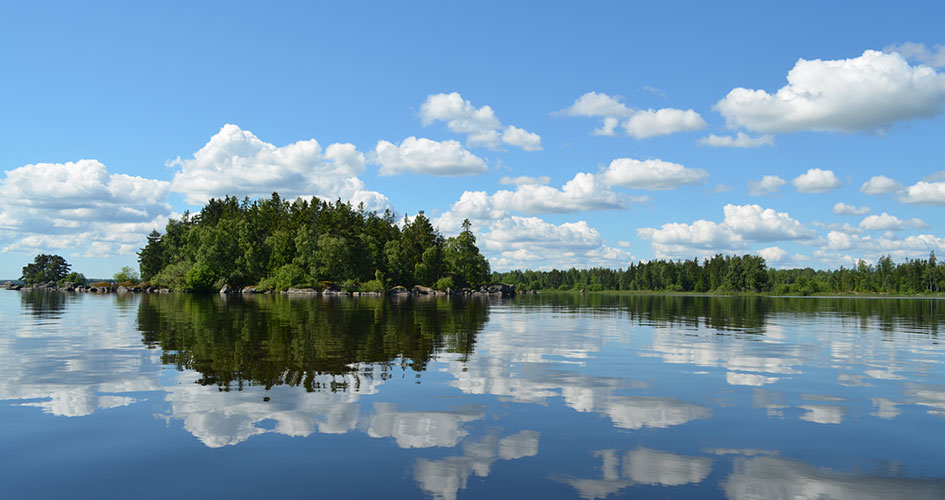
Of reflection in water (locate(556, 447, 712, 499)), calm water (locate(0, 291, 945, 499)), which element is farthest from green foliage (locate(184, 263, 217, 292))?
reflection in water (locate(556, 447, 712, 499))

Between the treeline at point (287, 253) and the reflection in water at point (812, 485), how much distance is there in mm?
155489

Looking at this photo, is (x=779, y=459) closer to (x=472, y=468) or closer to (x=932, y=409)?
(x=472, y=468)

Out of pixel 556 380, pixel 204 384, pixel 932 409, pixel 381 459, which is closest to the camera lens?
pixel 381 459

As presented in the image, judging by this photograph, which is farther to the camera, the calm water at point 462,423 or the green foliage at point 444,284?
the green foliage at point 444,284

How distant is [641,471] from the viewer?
1073 cm

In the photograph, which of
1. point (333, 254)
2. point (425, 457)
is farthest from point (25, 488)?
point (333, 254)

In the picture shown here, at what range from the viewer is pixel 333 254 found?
161 metres

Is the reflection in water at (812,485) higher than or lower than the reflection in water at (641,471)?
lower

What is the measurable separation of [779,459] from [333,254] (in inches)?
6126

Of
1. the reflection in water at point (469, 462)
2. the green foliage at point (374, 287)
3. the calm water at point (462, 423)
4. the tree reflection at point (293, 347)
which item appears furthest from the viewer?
the green foliage at point (374, 287)

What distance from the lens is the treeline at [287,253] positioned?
16012 centimetres

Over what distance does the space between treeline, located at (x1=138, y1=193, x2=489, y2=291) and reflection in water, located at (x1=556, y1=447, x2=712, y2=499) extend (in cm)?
15424

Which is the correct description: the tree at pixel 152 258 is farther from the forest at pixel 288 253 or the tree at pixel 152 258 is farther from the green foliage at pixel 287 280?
the green foliage at pixel 287 280

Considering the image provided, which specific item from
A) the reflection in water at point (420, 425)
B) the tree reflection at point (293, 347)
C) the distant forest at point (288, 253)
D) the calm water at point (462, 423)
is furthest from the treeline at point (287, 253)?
the reflection in water at point (420, 425)
